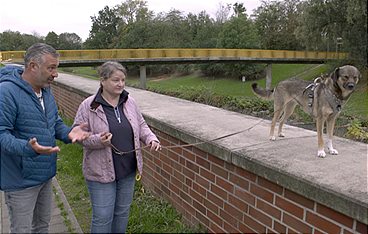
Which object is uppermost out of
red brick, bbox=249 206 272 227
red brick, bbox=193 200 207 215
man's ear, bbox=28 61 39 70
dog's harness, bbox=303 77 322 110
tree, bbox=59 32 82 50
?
tree, bbox=59 32 82 50

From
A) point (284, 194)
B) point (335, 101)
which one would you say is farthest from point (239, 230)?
point (335, 101)

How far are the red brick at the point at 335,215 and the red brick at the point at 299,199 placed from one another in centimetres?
6

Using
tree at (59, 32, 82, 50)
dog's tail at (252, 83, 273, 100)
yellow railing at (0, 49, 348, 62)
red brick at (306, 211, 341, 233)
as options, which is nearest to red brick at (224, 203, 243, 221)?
red brick at (306, 211, 341, 233)

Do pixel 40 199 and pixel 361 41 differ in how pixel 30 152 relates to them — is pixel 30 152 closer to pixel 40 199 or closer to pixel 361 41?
pixel 40 199

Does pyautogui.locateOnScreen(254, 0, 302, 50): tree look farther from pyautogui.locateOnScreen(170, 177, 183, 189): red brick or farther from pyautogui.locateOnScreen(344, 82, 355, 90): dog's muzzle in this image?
pyautogui.locateOnScreen(344, 82, 355, 90): dog's muzzle

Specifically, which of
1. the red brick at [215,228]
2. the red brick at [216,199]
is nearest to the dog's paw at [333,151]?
the red brick at [216,199]

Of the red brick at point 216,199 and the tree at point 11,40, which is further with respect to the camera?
the tree at point 11,40

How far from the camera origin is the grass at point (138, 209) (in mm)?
3361

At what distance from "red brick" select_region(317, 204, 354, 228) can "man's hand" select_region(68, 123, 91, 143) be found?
5.59 ft

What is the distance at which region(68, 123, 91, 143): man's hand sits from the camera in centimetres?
262

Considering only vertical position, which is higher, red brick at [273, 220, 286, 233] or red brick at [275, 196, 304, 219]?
red brick at [275, 196, 304, 219]

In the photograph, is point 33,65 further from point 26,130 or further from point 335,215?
point 335,215

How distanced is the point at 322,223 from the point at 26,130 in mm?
2074

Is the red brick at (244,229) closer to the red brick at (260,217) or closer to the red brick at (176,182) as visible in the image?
the red brick at (260,217)
